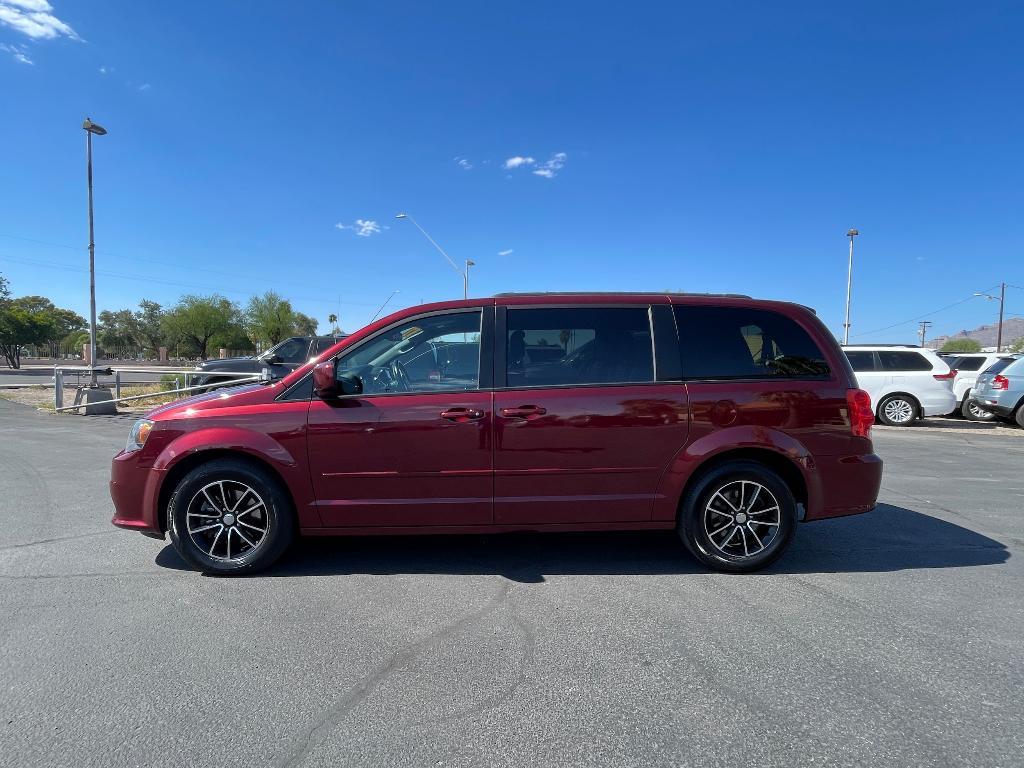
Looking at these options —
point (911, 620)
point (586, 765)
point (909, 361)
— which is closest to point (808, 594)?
point (911, 620)

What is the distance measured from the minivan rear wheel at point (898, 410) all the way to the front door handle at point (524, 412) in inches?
466

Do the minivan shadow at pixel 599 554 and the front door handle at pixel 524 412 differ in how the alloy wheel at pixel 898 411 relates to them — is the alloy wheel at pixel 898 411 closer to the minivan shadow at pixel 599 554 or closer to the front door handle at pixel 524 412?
the minivan shadow at pixel 599 554

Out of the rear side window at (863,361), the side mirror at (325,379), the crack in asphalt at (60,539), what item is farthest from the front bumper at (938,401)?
the crack in asphalt at (60,539)

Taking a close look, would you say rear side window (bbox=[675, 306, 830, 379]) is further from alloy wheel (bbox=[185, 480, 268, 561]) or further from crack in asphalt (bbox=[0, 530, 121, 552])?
crack in asphalt (bbox=[0, 530, 121, 552])

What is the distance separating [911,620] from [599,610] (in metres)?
1.81

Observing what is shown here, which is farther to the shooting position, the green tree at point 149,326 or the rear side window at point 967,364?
the green tree at point 149,326

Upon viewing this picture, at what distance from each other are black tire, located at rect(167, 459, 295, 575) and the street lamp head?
785 inches

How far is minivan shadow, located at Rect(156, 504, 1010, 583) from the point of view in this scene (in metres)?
3.99

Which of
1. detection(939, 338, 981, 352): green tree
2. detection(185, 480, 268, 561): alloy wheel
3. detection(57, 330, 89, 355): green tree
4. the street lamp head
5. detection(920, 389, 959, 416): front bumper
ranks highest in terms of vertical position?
the street lamp head

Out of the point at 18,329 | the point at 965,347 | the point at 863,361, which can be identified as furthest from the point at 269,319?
the point at 965,347

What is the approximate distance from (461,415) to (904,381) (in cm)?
1239

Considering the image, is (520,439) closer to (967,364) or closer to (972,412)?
(972,412)

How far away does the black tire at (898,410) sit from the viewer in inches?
487

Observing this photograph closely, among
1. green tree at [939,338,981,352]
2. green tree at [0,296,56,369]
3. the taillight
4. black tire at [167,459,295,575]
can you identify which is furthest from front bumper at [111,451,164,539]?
green tree at [939,338,981,352]
